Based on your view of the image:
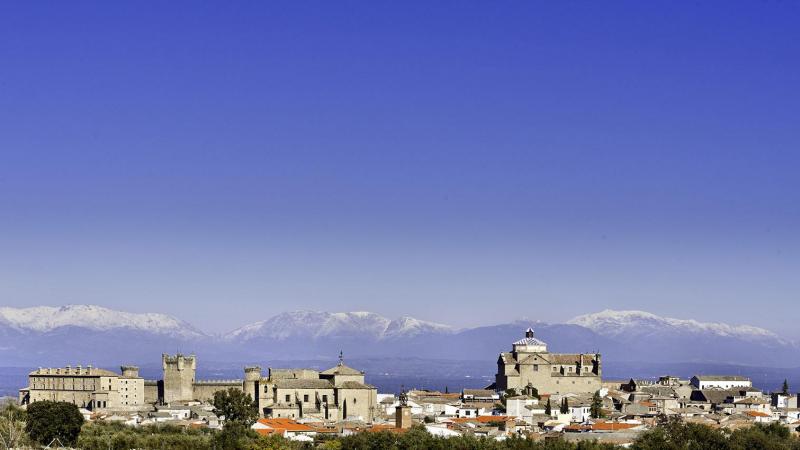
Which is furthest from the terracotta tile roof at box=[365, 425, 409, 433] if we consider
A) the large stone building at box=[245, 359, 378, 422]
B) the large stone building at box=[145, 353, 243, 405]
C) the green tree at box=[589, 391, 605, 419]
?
the large stone building at box=[145, 353, 243, 405]

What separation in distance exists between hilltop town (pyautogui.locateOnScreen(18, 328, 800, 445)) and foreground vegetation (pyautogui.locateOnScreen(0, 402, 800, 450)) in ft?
6.83

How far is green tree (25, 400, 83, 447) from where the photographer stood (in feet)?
158

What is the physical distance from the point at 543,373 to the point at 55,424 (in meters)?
31.6

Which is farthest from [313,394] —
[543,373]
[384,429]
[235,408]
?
[543,373]

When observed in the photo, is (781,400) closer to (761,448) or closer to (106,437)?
(761,448)

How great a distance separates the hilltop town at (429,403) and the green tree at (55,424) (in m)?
4.95

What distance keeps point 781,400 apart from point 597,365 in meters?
10.8

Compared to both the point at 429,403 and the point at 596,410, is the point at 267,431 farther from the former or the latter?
the point at 596,410

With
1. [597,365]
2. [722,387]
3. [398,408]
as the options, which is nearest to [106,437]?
[398,408]

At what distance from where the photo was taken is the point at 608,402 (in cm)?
6612

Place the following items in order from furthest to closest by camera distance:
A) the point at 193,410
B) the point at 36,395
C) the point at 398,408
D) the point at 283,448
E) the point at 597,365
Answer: the point at 597,365, the point at 36,395, the point at 193,410, the point at 398,408, the point at 283,448

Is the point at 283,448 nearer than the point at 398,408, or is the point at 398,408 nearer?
the point at 283,448

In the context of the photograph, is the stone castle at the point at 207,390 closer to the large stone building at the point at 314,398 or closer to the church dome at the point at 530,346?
the large stone building at the point at 314,398

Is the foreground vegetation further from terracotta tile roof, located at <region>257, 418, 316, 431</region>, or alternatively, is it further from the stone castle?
the stone castle
